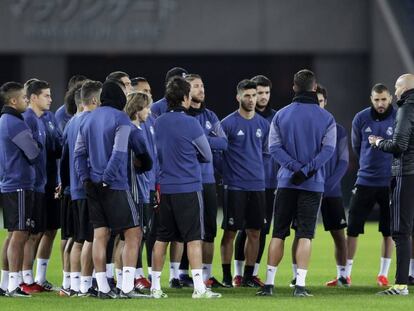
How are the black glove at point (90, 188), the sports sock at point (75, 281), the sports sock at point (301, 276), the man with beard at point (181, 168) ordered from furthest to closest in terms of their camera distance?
the sports sock at point (75, 281) < the sports sock at point (301, 276) < the man with beard at point (181, 168) < the black glove at point (90, 188)

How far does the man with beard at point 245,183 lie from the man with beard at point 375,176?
123 cm

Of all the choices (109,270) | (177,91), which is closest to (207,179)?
(109,270)

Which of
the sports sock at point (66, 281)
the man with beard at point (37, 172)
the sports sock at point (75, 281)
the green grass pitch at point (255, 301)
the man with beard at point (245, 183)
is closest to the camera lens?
the green grass pitch at point (255, 301)

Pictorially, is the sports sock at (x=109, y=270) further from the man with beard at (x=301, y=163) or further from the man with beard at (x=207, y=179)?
the man with beard at (x=301, y=163)

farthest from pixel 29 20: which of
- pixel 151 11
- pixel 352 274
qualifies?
pixel 352 274

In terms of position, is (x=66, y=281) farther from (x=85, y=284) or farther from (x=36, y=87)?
(x=36, y=87)

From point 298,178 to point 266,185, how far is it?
9.11 ft

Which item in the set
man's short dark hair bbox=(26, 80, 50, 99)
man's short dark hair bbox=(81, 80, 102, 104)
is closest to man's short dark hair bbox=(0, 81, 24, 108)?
man's short dark hair bbox=(26, 80, 50, 99)

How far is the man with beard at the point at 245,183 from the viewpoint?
16422mm

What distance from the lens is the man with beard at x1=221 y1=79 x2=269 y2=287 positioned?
53.9ft

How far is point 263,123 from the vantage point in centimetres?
1662

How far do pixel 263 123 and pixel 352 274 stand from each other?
2.83 m

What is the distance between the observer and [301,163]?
14.7 metres

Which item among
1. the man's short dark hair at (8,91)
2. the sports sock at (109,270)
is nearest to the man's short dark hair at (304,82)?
the sports sock at (109,270)
